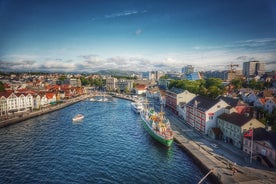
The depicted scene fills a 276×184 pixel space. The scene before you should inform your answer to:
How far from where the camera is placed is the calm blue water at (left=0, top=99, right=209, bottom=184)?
28.3 metres

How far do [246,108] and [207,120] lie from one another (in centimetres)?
1475

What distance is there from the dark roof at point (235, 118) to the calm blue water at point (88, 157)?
10875mm

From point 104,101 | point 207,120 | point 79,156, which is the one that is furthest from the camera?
point 104,101

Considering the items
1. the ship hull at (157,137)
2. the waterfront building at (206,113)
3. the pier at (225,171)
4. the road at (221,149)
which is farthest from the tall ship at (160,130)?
the waterfront building at (206,113)

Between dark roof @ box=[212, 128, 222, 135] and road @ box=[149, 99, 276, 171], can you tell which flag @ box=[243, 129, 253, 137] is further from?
dark roof @ box=[212, 128, 222, 135]

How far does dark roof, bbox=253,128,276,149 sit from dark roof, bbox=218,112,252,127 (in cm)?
223

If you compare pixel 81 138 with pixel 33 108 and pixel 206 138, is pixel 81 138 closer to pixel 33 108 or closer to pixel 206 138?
pixel 206 138

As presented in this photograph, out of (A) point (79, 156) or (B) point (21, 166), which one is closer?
(B) point (21, 166)

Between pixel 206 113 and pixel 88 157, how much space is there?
81.6ft

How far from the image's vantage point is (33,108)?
77688 mm

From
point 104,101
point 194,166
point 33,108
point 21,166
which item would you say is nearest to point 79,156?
point 21,166

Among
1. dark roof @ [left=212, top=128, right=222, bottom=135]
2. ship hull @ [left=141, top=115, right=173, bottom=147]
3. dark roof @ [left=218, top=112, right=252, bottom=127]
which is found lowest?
ship hull @ [left=141, top=115, right=173, bottom=147]

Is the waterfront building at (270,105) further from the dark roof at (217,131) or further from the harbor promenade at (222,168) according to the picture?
the harbor promenade at (222,168)

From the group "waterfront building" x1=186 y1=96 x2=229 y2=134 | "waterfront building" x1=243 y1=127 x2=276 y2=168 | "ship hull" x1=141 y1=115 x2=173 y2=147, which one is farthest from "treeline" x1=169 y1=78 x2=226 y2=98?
"waterfront building" x1=243 y1=127 x2=276 y2=168
